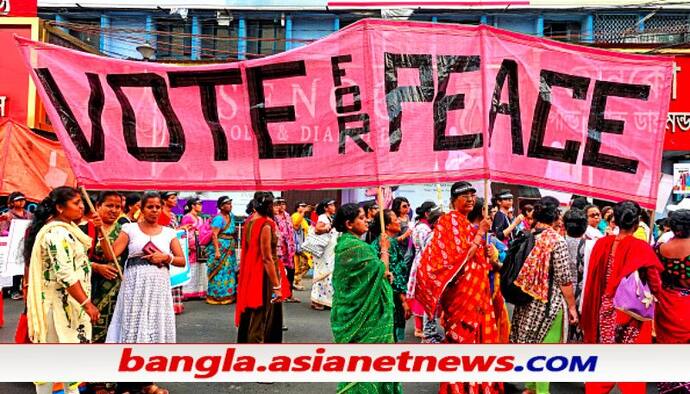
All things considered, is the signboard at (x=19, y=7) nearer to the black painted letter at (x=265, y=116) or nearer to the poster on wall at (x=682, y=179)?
the black painted letter at (x=265, y=116)

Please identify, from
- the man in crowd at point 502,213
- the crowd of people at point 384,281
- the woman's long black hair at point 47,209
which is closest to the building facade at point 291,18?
the man in crowd at point 502,213

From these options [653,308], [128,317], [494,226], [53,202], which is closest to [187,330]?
[128,317]

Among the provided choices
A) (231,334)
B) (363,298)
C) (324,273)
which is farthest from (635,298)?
(324,273)

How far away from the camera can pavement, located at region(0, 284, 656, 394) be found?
5281 mm

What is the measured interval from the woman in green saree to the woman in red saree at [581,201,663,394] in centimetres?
167

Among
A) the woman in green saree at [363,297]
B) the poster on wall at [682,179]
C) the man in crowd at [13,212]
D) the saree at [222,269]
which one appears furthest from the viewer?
the poster on wall at [682,179]

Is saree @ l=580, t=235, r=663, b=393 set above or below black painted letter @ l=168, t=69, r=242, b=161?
below

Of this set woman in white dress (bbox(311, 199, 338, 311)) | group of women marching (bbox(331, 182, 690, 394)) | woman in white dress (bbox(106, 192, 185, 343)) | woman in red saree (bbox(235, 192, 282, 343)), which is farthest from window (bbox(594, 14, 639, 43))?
woman in white dress (bbox(106, 192, 185, 343))

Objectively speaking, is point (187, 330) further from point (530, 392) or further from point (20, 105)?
point (20, 105)

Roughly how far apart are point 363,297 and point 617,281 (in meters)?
1.90

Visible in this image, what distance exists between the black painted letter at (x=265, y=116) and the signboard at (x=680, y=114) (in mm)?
14366

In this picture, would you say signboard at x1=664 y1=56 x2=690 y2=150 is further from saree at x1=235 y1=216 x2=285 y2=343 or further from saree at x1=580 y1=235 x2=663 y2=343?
saree at x1=235 y1=216 x2=285 y2=343

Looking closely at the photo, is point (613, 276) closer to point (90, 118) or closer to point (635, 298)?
point (635, 298)

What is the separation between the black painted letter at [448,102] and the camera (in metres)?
3.94
